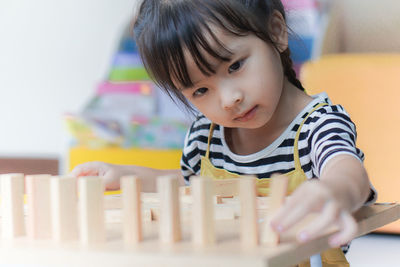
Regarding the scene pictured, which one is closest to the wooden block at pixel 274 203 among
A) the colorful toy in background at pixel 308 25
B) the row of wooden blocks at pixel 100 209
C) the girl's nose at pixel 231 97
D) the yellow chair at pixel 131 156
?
the row of wooden blocks at pixel 100 209

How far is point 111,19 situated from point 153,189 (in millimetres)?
2229

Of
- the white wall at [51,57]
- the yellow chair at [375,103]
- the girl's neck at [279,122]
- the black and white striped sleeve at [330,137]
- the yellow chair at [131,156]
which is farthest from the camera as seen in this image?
the white wall at [51,57]

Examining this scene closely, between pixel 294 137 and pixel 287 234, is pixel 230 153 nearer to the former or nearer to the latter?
pixel 294 137

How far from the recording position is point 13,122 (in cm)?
297

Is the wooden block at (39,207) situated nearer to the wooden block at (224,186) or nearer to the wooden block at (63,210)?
the wooden block at (63,210)

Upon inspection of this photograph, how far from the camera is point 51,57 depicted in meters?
3.01

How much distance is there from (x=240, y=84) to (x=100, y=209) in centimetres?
35

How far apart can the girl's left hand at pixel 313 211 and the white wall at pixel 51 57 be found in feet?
8.66

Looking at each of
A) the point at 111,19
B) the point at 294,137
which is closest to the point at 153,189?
the point at 294,137

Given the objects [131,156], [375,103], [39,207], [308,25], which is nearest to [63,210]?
[39,207]

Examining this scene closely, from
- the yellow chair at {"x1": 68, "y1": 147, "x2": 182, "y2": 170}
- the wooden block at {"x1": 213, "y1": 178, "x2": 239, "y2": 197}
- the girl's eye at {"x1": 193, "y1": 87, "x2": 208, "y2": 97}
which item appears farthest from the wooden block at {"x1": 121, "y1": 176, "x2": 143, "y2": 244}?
the yellow chair at {"x1": 68, "y1": 147, "x2": 182, "y2": 170}

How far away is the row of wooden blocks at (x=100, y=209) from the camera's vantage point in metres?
0.44

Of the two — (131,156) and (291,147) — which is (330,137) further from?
(131,156)

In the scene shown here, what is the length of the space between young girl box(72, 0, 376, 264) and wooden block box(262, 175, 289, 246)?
18cm
